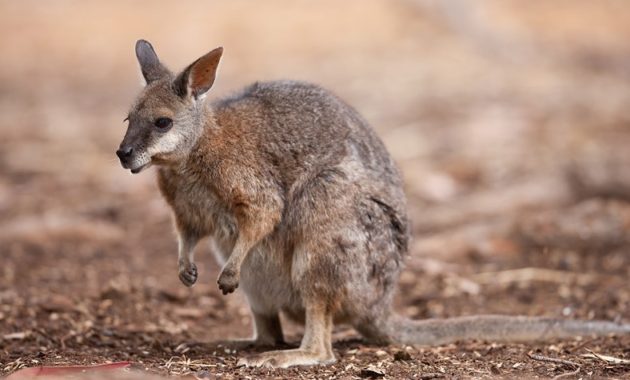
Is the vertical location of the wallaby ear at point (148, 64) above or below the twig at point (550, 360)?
above

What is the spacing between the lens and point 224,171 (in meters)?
5.83

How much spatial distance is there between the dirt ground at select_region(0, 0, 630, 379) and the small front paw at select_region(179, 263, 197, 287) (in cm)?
43

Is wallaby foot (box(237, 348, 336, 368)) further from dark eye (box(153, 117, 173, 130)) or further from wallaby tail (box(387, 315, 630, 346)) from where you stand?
dark eye (box(153, 117, 173, 130))

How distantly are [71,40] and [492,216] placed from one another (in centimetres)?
1209

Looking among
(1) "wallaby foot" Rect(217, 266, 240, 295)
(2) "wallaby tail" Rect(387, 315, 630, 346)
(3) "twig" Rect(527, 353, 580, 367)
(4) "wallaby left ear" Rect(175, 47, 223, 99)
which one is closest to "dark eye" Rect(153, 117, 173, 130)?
(4) "wallaby left ear" Rect(175, 47, 223, 99)

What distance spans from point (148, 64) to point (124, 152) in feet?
2.71

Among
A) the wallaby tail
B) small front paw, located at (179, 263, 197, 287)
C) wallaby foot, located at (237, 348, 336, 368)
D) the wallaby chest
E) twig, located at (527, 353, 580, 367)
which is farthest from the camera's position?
the wallaby tail

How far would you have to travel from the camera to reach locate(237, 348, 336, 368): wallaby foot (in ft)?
18.4

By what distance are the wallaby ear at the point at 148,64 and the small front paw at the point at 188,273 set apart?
1.14 metres

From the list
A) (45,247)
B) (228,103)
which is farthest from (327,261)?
(45,247)

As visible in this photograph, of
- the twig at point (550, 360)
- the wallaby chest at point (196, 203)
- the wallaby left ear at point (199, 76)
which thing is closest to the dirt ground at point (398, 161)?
the twig at point (550, 360)

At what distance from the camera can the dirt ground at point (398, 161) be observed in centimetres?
626

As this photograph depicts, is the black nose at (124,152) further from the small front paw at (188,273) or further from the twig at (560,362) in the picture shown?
the twig at (560,362)

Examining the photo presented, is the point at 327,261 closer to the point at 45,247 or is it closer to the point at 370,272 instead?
the point at 370,272
